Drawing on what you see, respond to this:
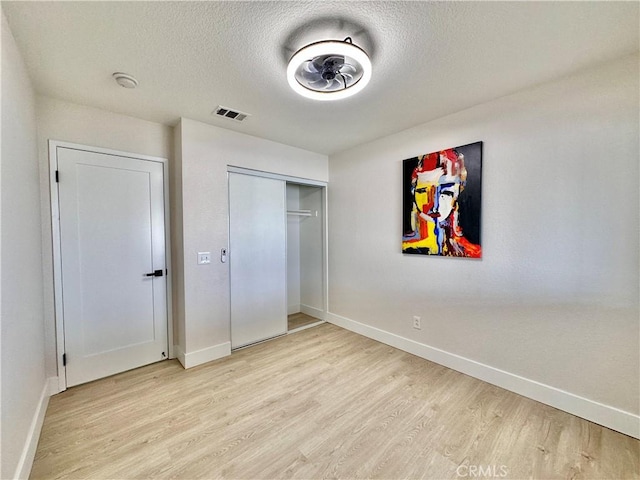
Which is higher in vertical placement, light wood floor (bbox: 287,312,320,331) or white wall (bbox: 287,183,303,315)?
white wall (bbox: 287,183,303,315)

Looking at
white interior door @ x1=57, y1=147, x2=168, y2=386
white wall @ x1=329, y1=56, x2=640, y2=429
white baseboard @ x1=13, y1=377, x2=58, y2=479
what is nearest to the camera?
white baseboard @ x1=13, y1=377, x2=58, y2=479

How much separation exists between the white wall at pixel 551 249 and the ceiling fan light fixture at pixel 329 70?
1.28 m

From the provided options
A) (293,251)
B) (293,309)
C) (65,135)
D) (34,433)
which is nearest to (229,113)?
(65,135)

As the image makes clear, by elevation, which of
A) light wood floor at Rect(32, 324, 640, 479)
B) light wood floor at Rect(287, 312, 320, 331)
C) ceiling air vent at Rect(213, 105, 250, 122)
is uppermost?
ceiling air vent at Rect(213, 105, 250, 122)

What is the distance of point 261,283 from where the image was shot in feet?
10.6

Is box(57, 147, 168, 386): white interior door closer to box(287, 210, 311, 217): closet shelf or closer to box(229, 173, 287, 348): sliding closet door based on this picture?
box(229, 173, 287, 348): sliding closet door

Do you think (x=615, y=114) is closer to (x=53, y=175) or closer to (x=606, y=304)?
(x=606, y=304)

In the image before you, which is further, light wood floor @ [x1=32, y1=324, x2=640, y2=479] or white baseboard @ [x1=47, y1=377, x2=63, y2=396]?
white baseboard @ [x1=47, y1=377, x2=63, y2=396]

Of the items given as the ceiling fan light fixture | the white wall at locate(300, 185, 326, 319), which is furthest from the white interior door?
the white wall at locate(300, 185, 326, 319)

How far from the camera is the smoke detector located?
1848mm

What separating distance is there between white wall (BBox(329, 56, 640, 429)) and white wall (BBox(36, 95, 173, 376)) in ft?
9.22

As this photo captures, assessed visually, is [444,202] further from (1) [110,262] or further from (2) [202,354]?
(1) [110,262]

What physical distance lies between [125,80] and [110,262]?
1568 mm

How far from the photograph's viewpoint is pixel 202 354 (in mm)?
2664
